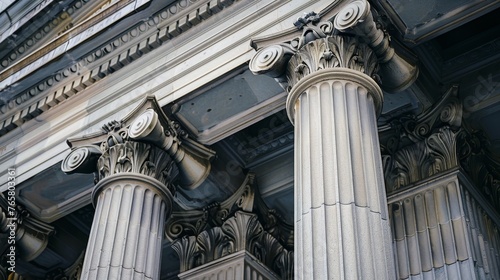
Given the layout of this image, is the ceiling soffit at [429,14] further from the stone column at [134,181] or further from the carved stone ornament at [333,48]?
the stone column at [134,181]

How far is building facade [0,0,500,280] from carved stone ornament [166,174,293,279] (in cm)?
4

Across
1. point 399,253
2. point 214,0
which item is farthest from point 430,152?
point 214,0

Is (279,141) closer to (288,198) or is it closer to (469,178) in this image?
(288,198)

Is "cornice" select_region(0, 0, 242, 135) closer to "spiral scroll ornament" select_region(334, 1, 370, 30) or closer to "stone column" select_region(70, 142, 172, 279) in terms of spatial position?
"stone column" select_region(70, 142, 172, 279)

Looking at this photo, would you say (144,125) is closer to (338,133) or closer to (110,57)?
(110,57)

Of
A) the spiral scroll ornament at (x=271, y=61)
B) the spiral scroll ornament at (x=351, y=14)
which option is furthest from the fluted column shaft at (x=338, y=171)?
the spiral scroll ornament at (x=351, y=14)

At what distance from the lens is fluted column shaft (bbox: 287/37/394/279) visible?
11.5 metres

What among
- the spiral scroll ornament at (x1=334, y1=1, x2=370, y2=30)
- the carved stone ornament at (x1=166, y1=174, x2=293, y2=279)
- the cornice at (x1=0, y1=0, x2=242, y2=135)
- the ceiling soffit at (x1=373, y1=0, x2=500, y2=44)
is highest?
the cornice at (x1=0, y1=0, x2=242, y2=135)

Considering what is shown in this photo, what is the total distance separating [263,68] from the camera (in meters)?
14.7

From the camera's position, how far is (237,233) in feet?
60.6

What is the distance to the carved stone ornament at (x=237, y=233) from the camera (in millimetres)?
18469

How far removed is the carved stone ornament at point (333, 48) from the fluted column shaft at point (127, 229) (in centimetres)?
335

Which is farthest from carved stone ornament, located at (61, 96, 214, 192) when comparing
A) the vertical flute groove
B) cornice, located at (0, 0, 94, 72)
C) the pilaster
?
cornice, located at (0, 0, 94, 72)

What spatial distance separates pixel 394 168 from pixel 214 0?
5.05 m
